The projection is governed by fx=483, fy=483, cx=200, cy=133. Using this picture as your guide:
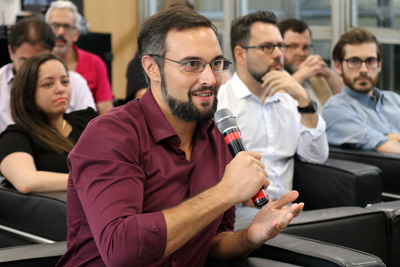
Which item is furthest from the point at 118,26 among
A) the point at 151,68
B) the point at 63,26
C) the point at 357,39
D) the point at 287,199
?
the point at 287,199

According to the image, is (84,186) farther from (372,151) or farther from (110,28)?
(110,28)

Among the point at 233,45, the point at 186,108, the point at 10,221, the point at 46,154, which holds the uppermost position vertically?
the point at 233,45

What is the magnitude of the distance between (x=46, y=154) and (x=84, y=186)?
1.07 meters

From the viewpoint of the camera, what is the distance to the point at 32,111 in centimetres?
215

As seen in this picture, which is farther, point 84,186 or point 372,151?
point 372,151

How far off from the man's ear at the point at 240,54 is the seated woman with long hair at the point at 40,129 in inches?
30.9

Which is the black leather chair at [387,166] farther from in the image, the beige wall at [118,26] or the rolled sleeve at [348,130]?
the beige wall at [118,26]

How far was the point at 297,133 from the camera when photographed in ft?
7.54

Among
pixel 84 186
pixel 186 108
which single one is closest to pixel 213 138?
pixel 186 108

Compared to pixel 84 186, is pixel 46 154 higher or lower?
lower

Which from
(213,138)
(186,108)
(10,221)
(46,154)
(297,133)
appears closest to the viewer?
(186,108)

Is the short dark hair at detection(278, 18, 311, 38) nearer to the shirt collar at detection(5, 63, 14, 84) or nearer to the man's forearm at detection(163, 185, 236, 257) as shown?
the shirt collar at detection(5, 63, 14, 84)

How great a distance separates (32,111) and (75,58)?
1.67m

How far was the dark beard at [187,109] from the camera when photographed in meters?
1.21
